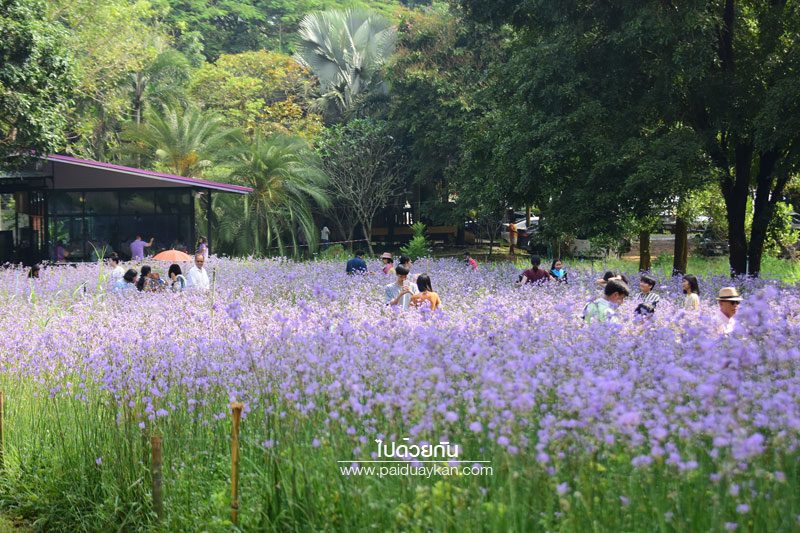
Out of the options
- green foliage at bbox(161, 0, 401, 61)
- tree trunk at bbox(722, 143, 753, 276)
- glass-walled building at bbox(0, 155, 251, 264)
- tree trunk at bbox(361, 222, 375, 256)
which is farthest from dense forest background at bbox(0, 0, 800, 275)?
green foliage at bbox(161, 0, 401, 61)

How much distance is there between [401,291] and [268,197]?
25141mm

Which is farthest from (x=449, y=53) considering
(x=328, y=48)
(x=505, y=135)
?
(x=505, y=135)

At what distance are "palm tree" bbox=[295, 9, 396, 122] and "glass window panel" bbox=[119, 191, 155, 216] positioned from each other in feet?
53.7

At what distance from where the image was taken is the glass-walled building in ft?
97.5

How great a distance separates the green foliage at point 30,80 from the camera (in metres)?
22.3

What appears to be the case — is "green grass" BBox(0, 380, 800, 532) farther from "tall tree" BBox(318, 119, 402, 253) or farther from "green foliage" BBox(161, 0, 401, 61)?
"green foliage" BBox(161, 0, 401, 61)

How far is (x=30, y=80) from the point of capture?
22.8 metres

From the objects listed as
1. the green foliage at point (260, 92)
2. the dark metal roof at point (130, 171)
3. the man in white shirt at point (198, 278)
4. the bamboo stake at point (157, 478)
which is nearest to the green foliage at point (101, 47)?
the dark metal roof at point (130, 171)

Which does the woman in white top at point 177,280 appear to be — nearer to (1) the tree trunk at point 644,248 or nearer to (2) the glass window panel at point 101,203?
(1) the tree trunk at point 644,248

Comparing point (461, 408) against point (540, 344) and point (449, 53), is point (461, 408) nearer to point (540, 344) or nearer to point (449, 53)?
point (540, 344)

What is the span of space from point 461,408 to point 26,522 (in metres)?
3.35

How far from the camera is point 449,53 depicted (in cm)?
3719

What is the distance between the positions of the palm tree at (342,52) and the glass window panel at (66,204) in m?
17.4

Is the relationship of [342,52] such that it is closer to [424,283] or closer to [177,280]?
[177,280]
